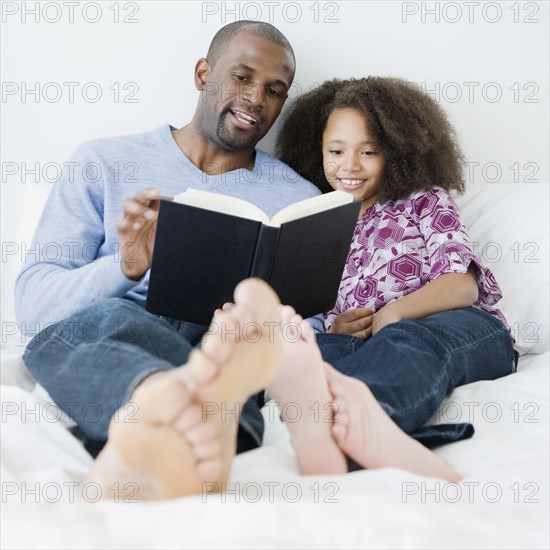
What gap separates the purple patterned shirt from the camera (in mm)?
1618

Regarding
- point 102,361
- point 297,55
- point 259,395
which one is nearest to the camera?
point 102,361

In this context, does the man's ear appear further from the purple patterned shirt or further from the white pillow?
the white pillow

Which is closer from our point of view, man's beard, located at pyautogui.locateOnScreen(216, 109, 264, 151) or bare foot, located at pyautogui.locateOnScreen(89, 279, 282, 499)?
bare foot, located at pyautogui.locateOnScreen(89, 279, 282, 499)

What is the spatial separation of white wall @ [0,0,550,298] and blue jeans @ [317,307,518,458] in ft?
2.59

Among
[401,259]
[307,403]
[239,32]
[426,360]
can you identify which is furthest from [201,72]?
[307,403]

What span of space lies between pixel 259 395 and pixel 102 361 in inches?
15.4

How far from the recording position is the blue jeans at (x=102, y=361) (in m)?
1.04

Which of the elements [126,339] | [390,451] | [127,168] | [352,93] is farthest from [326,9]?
[390,451]

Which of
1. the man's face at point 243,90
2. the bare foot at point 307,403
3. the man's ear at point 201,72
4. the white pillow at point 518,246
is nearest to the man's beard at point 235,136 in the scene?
the man's face at point 243,90

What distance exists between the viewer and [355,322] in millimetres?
1583

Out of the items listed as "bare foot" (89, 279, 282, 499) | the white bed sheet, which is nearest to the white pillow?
the white bed sheet

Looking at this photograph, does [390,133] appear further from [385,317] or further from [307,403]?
[307,403]

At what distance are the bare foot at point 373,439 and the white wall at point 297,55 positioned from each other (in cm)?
116

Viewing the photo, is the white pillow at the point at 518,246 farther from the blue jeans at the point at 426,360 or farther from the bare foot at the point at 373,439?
the bare foot at the point at 373,439
